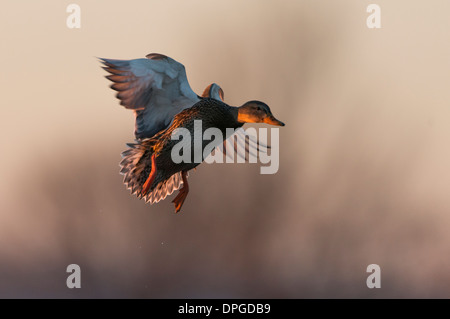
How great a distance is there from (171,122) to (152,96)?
0.40 m

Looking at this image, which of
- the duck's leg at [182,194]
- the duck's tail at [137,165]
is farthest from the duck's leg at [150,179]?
the duck's leg at [182,194]

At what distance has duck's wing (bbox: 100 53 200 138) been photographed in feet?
28.1

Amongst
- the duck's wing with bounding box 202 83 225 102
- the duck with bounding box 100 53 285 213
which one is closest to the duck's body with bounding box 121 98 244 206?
the duck with bounding box 100 53 285 213

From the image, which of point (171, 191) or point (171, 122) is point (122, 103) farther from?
point (171, 191)

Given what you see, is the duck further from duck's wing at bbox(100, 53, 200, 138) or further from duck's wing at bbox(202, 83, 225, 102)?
duck's wing at bbox(202, 83, 225, 102)

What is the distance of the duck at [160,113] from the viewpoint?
8.62 m

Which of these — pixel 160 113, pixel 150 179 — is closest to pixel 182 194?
pixel 150 179

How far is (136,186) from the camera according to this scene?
31.2 feet

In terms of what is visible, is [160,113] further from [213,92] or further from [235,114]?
[213,92]

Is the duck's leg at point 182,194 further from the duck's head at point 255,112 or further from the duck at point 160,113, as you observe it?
the duck's head at point 255,112

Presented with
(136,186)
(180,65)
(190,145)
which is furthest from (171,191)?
(180,65)

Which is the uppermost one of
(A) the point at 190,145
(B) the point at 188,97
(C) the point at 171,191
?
(B) the point at 188,97

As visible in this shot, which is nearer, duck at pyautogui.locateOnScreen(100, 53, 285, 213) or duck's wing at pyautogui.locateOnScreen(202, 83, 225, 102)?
duck at pyautogui.locateOnScreen(100, 53, 285, 213)

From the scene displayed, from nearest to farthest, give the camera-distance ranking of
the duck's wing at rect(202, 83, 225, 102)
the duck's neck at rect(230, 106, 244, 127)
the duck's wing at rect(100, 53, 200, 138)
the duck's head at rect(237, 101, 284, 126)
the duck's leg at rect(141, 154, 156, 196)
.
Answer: the duck's wing at rect(100, 53, 200, 138), the duck's leg at rect(141, 154, 156, 196), the duck's head at rect(237, 101, 284, 126), the duck's neck at rect(230, 106, 244, 127), the duck's wing at rect(202, 83, 225, 102)
